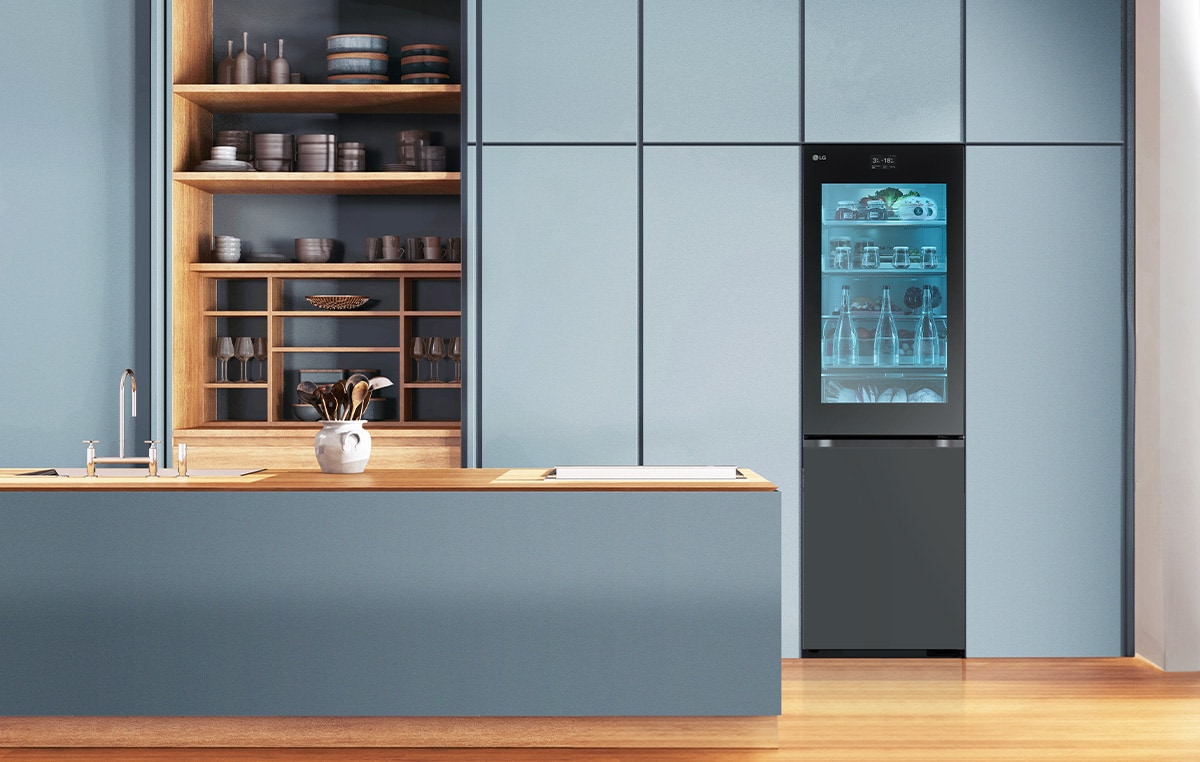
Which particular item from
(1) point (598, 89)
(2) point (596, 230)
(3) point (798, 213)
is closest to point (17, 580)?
(2) point (596, 230)

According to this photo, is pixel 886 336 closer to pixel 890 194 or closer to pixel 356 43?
pixel 890 194

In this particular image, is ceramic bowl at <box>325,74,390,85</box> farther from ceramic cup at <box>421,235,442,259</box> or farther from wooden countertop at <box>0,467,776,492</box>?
wooden countertop at <box>0,467,776,492</box>

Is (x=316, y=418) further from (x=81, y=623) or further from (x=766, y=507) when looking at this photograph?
(x=766, y=507)

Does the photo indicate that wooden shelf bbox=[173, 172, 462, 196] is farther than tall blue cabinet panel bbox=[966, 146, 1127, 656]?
Yes

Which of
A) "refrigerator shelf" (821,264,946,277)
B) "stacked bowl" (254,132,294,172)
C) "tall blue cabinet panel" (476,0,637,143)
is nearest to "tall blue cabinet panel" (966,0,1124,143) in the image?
"refrigerator shelf" (821,264,946,277)

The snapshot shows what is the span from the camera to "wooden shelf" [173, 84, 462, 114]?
14.4 ft

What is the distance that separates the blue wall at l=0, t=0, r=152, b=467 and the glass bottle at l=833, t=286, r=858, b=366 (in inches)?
108

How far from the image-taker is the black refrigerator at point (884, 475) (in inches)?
161

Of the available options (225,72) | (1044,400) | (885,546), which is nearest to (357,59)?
(225,72)

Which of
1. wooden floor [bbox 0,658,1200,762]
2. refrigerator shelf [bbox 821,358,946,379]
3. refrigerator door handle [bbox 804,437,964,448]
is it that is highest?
refrigerator shelf [bbox 821,358,946,379]

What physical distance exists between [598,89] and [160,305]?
196cm

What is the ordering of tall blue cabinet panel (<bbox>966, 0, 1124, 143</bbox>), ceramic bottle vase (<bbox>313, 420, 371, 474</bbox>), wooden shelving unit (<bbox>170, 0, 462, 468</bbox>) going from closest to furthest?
ceramic bottle vase (<bbox>313, 420, 371, 474</bbox>)
tall blue cabinet panel (<bbox>966, 0, 1124, 143</bbox>)
wooden shelving unit (<bbox>170, 0, 462, 468</bbox>)

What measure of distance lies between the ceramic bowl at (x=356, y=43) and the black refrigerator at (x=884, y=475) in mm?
1884

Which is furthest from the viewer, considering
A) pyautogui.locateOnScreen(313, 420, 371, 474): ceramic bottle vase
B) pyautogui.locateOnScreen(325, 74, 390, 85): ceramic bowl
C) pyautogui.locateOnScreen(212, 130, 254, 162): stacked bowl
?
pyautogui.locateOnScreen(212, 130, 254, 162): stacked bowl
